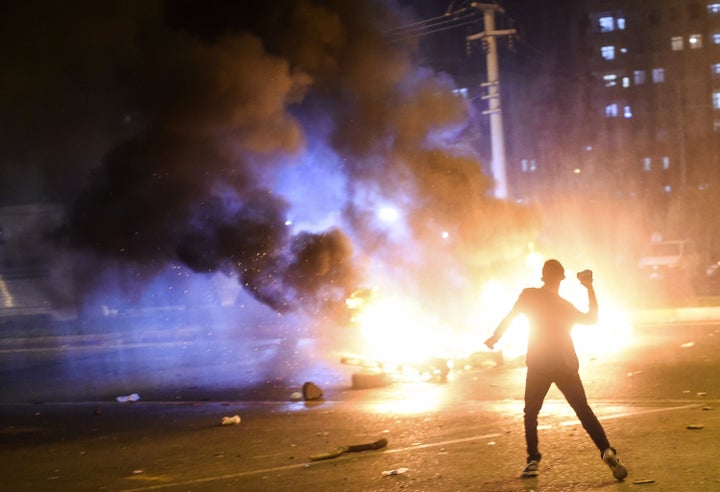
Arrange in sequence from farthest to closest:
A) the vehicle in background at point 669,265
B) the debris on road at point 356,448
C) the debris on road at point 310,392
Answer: the vehicle in background at point 669,265 < the debris on road at point 310,392 < the debris on road at point 356,448

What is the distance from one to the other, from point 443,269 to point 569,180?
1374 inches

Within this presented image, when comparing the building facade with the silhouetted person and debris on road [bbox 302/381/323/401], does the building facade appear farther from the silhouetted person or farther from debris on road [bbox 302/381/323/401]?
the silhouetted person

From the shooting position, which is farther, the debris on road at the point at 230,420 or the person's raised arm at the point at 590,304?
the debris on road at the point at 230,420

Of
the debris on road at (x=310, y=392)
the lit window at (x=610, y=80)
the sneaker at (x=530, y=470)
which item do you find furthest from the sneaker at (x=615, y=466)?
the lit window at (x=610, y=80)

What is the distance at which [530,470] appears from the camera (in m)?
5.99

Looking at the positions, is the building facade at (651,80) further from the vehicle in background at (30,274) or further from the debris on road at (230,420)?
the debris on road at (230,420)

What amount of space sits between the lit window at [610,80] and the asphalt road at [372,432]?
7261 cm

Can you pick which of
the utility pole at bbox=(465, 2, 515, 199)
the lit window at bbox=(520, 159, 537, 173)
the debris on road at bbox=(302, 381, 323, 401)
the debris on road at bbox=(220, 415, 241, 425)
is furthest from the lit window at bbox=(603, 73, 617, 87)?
the debris on road at bbox=(220, 415, 241, 425)

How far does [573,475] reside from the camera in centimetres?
591

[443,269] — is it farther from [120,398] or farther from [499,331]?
[499,331]

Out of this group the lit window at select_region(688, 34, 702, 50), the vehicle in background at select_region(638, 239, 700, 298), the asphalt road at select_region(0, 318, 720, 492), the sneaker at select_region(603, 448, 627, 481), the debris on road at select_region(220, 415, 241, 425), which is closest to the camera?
the sneaker at select_region(603, 448, 627, 481)

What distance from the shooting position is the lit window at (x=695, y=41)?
77.8 meters

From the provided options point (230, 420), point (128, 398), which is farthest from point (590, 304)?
point (128, 398)

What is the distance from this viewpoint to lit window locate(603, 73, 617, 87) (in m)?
82.1
